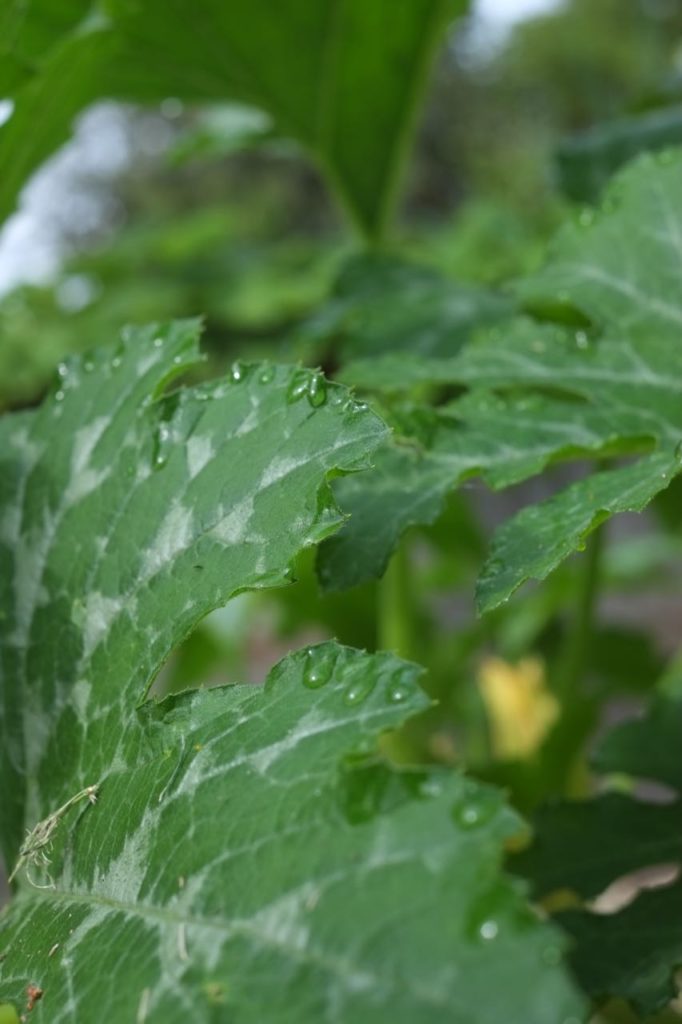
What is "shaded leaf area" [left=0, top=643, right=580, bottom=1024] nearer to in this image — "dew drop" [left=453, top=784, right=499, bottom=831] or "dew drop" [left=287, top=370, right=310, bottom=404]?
"dew drop" [left=453, top=784, right=499, bottom=831]

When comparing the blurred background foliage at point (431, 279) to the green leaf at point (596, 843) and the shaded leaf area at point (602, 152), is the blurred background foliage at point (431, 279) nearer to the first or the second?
the shaded leaf area at point (602, 152)

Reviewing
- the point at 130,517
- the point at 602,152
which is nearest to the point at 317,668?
the point at 130,517

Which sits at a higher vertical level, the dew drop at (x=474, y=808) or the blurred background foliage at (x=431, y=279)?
the dew drop at (x=474, y=808)

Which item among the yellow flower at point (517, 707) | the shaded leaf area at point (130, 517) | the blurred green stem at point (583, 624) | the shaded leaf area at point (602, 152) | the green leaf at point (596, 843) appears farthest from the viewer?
the yellow flower at point (517, 707)

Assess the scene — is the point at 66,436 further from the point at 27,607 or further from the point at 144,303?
the point at 144,303

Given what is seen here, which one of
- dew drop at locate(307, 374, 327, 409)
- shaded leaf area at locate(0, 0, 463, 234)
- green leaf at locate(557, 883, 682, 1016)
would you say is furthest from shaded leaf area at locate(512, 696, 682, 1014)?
shaded leaf area at locate(0, 0, 463, 234)

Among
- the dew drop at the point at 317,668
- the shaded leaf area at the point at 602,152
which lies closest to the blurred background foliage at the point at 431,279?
the shaded leaf area at the point at 602,152
